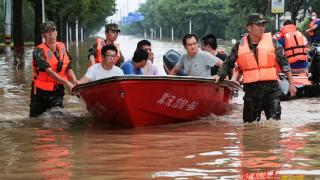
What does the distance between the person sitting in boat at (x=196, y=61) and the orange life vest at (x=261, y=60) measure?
1.57 m

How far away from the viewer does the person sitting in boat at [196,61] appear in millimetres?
10492

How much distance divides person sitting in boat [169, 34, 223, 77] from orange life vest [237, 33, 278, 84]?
1569mm

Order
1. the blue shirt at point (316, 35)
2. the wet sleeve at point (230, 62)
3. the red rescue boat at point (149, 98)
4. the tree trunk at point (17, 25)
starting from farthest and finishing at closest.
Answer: the tree trunk at point (17, 25) < the blue shirt at point (316, 35) < the red rescue boat at point (149, 98) < the wet sleeve at point (230, 62)

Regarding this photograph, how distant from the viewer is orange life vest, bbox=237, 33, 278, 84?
8.86m

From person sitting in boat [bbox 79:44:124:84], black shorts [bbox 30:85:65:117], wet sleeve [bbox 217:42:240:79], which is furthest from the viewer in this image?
black shorts [bbox 30:85:65:117]

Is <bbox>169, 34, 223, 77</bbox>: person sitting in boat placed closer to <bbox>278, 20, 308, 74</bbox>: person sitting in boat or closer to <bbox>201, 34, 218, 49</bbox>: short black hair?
<bbox>201, 34, 218, 49</bbox>: short black hair

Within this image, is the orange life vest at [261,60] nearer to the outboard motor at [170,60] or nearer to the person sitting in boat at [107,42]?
the person sitting in boat at [107,42]

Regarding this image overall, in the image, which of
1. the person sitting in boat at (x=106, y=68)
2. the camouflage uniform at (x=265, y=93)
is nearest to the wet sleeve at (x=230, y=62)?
the camouflage uniform at (x=265, y=93)

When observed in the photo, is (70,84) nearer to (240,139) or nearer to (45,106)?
(45,106)

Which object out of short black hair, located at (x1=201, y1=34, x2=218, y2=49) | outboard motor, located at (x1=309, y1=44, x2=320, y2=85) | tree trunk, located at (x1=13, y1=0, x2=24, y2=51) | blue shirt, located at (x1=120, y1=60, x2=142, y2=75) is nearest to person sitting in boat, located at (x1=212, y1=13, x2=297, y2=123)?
blue shirt, located at (x1=120, y1=60, x2=142, y2=75)

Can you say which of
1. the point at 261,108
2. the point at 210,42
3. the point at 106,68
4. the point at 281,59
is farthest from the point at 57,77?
the point at 281,59

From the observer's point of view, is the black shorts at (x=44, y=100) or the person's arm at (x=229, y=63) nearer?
the person's arm at (x=229, y=63)

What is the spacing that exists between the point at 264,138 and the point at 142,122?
205cm

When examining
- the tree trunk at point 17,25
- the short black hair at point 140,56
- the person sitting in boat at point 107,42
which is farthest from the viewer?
the tree trunk at point 17,25
